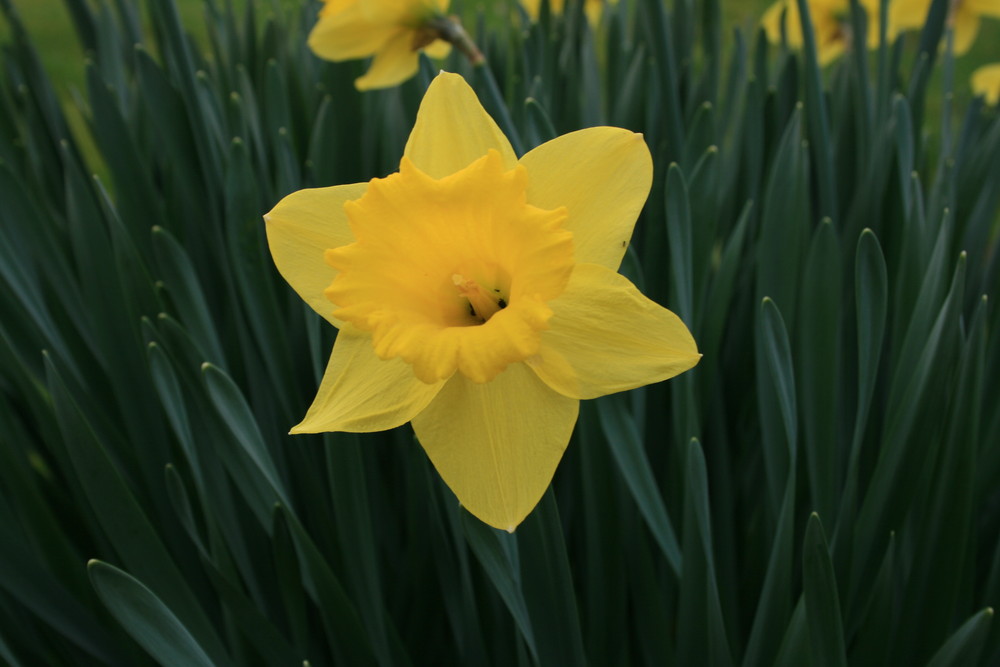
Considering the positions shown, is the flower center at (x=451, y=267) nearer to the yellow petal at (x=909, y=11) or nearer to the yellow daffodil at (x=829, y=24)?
the yellow daffodil at (x=829, y=24)

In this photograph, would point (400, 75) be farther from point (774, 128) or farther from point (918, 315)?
point (918, 315)

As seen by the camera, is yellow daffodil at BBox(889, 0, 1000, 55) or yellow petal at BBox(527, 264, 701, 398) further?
yellow daffodil at BBox(889, 0, 1000, 55)

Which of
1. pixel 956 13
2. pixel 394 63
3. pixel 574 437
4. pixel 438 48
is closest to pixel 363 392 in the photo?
pixel 574 437

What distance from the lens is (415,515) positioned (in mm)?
900

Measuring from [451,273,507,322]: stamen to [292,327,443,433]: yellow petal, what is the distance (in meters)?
0.09

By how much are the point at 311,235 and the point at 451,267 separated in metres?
0.11

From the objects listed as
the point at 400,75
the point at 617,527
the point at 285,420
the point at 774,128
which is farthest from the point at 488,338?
the point at 774,128

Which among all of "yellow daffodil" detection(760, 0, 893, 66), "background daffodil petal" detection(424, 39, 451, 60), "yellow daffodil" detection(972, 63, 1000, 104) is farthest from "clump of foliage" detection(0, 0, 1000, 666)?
"yellow daffodil" detection(972, 63, 1000, 104)

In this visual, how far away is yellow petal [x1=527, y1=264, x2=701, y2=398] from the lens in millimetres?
559

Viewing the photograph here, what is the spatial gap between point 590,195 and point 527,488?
0.66 ft

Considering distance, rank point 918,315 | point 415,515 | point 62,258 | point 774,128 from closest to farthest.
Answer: point 918,315 < point 415,515 < point 62,258 < point 774,128

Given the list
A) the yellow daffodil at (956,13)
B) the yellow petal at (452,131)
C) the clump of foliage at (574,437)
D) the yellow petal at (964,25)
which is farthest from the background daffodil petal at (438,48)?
the yellow petal at (964,25)

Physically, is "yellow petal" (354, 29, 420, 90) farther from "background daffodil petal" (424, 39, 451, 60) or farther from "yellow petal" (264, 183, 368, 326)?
"yellow petal" (264, 183, 368, 326)

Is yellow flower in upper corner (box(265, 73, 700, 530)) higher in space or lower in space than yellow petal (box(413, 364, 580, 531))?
higher
